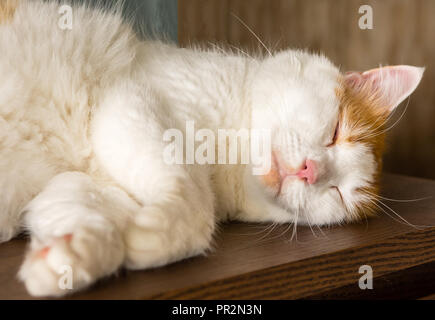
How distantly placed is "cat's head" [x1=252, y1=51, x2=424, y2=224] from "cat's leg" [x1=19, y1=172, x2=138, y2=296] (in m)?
0.43

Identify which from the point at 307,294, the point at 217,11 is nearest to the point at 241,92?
the point at 307,294

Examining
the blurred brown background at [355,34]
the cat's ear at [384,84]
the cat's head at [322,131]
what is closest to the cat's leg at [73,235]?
the cat's head at [322,131]

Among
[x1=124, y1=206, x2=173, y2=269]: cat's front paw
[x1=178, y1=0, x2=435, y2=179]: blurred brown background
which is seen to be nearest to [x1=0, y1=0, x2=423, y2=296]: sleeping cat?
[x1=124, y1=206, x2=173, y2=269]: cat's front paw

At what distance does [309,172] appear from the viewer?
1.17m

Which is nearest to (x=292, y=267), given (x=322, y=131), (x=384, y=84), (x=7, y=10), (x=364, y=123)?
(x=322, y=131)

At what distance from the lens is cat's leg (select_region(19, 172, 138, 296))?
2.33 ft

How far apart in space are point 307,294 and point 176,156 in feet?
1.27

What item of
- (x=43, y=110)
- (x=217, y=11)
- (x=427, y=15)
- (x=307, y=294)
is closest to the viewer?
(x=307, y=294)

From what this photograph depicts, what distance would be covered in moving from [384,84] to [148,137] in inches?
31.5

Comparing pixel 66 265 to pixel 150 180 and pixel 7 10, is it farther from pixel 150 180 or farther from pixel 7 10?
pixel 7 10

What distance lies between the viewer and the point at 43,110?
107cm

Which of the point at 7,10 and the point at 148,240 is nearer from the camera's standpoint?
the point at 148,240

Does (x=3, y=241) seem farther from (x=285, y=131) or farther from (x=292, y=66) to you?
(x=292, y=66)

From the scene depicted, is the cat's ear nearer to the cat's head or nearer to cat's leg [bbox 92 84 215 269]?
the cat's head
